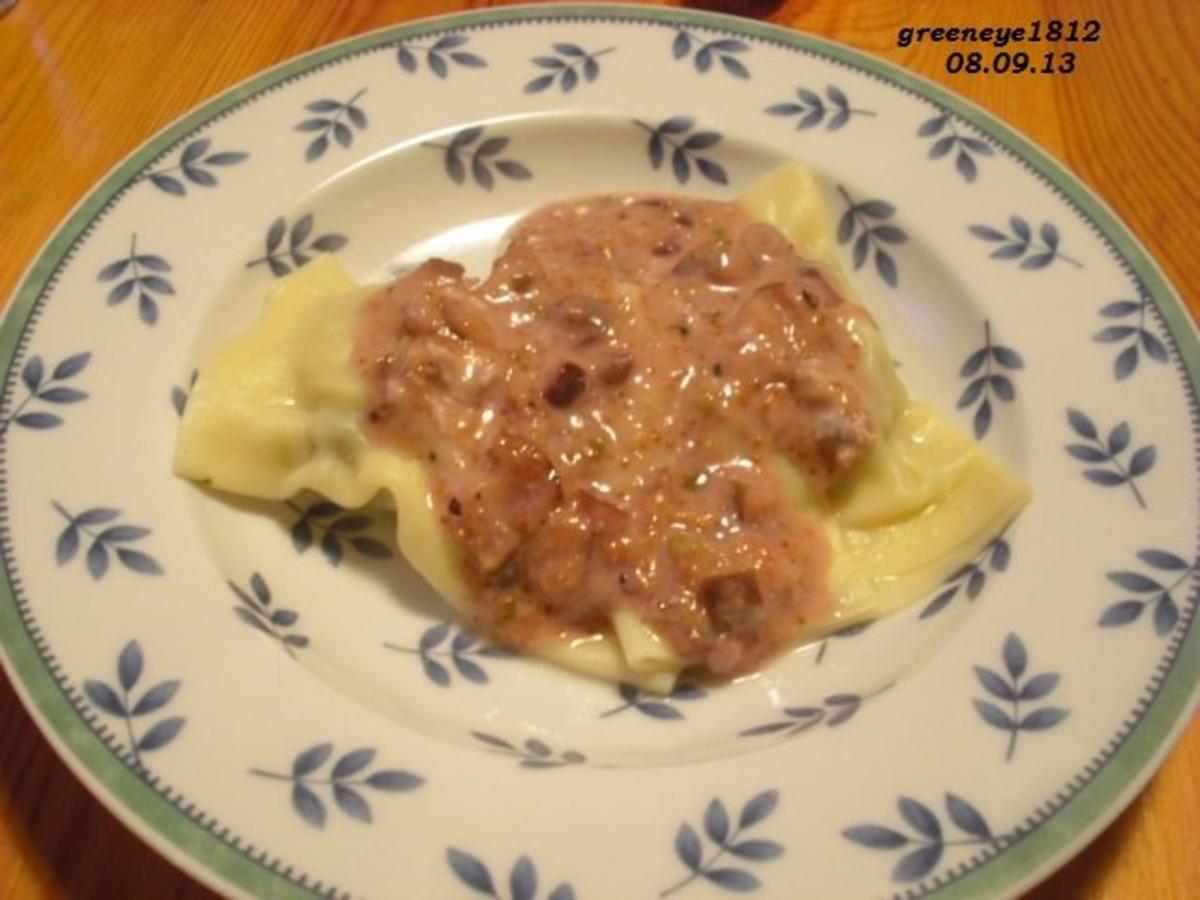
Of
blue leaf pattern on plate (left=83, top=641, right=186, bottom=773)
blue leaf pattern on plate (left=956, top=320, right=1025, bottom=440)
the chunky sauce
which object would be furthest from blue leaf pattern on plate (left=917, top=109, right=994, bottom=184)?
blue leaf pattern on plate (left=83, top=641, right=186, bottom=773)

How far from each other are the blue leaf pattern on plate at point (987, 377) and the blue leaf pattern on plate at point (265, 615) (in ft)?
6.31

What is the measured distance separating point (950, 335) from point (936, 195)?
480 mm

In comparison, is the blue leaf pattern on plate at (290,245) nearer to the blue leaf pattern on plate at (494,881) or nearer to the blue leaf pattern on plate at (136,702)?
the blue leaf pattern on plate at (136,702)

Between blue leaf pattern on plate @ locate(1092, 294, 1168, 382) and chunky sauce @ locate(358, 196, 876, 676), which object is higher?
blue leaf pattern on plate @ locate(1092, 294, 1168, 382)

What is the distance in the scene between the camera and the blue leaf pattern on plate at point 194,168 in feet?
11.4

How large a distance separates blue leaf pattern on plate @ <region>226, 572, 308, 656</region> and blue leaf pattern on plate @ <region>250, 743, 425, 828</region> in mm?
357

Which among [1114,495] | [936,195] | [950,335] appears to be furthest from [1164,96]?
[1114,495]

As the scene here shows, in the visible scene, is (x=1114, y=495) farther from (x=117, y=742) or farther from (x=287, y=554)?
(x=117, y=742)

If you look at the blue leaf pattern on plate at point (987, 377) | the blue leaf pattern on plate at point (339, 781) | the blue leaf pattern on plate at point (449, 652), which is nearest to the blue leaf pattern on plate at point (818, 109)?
the blue leaf pattern on plate at point (987, 377)

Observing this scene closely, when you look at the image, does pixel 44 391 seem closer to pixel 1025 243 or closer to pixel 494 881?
pixel 494 881

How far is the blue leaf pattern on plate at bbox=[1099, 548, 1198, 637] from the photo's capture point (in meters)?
2.54

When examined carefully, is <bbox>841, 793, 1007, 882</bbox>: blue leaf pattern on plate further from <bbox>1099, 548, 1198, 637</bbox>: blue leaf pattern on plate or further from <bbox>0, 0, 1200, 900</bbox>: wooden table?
<bbox>0, 0, 1200, 900</bbox>: wooden table

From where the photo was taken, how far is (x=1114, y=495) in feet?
9.21

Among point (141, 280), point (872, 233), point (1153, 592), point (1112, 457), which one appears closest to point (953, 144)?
point (872, 233)
